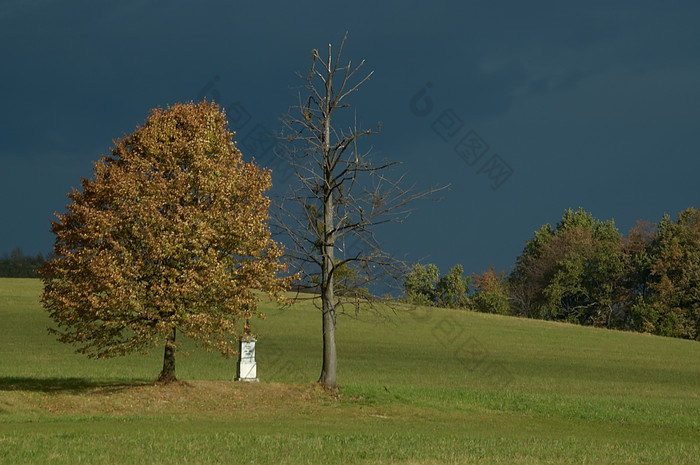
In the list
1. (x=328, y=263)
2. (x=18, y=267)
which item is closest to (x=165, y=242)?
(x=328, y=263)

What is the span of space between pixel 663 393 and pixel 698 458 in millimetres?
23963

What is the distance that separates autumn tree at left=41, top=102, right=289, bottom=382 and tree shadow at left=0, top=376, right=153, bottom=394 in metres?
1.49

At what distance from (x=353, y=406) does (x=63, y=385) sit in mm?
11059

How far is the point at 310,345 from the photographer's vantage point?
53.4m

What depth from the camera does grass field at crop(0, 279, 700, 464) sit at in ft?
51.3

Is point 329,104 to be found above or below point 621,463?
above

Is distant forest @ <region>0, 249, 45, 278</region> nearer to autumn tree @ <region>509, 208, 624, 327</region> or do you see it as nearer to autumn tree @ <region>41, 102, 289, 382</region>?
autumn tree @ <region>509, 208, 624, 327</region>

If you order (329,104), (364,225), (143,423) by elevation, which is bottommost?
(143,423)

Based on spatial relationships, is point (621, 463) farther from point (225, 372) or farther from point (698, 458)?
point (225, 372)

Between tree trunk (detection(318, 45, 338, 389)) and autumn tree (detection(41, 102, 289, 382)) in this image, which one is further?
tree trunk (detection(318, 45, 338, 389))

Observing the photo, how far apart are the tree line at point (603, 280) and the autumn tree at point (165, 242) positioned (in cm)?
6489

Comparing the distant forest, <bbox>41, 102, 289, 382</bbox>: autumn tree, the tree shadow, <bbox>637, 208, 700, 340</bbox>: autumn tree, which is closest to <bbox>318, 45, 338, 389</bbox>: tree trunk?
<bbox>41, 102, 289, 382</bbox>: autumn tree

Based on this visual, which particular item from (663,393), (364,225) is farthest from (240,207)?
(663,393)

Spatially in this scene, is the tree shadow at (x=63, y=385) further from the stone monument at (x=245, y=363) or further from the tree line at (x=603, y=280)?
the tree line at (x=603, y=280)
